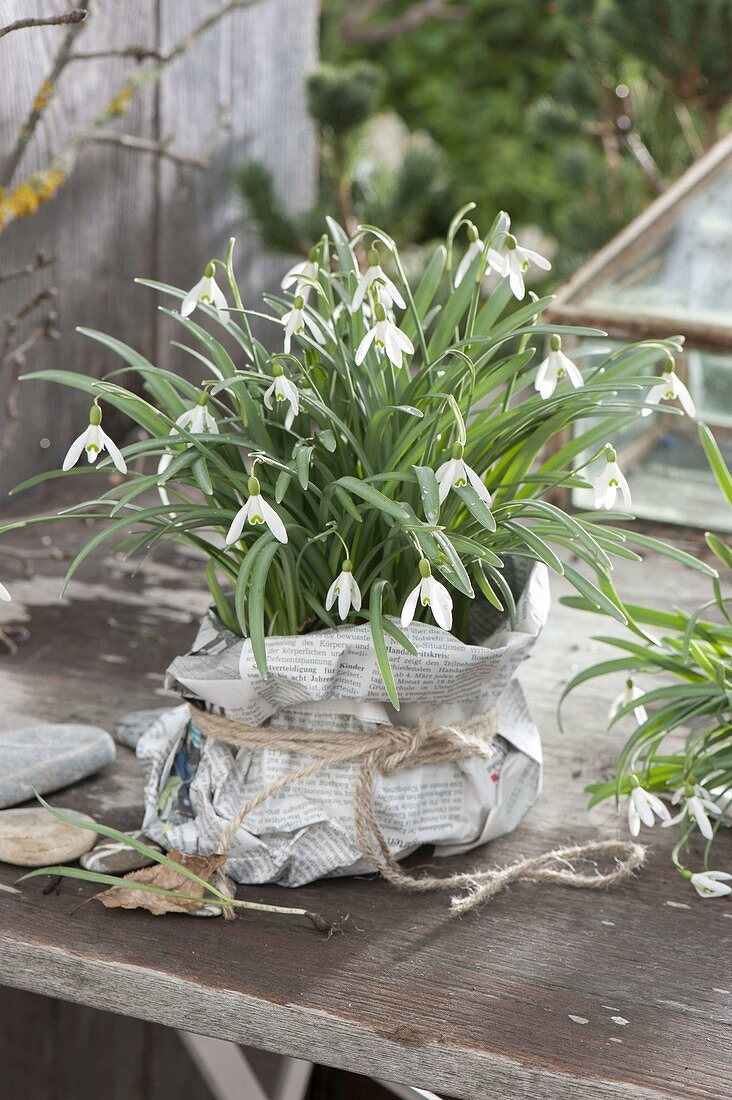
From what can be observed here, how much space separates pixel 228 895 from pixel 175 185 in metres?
1.34

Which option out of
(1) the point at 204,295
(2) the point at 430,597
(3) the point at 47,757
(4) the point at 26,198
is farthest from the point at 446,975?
(4) the point at 26,198

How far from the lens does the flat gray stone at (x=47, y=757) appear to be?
889 millimetres

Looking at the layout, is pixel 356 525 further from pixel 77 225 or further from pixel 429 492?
pixel 77 225

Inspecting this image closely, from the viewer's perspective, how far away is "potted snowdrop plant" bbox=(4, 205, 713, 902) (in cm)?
75

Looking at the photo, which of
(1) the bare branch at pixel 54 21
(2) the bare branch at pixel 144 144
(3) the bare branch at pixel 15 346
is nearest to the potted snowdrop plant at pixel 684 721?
(1) the bare branch at pixel 54 21

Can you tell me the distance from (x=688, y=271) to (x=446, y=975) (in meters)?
1.09

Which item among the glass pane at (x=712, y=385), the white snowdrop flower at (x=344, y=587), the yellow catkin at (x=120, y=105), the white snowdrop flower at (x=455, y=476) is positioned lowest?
the glass pane at (x=712, y=385)

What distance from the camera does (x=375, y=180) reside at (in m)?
2.62

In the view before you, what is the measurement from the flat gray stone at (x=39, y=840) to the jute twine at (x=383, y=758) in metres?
0.11

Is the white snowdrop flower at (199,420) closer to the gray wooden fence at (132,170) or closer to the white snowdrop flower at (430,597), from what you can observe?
the white snowdrop flower at (430,597)

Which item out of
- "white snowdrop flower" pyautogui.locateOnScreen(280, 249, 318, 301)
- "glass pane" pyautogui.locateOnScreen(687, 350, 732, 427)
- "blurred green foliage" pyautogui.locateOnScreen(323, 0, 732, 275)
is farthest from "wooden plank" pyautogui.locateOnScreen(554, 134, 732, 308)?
"white snowdrop flower" pyautogui.locateOnScreen(280, 249, 318, 301)

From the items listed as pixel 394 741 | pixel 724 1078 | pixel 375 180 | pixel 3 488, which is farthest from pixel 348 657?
pixel 375 180

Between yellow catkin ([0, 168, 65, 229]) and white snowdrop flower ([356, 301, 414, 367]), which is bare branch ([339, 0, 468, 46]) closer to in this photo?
yellow catkin ([0, 168, 65, 229])

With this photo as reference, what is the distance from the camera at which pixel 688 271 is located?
157 centimetres
